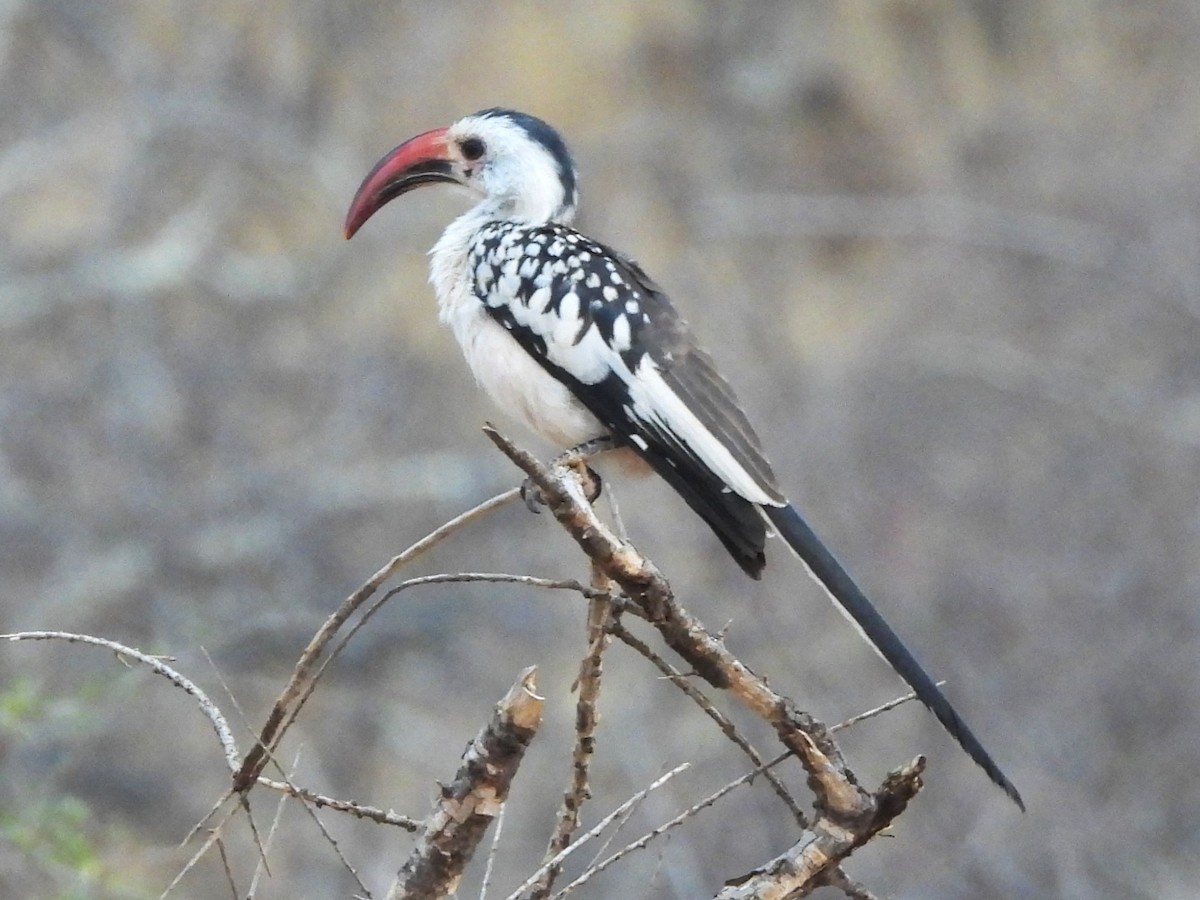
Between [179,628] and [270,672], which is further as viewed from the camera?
[270,672]

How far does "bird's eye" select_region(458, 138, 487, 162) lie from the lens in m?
3.69

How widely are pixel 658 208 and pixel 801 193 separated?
120 cm

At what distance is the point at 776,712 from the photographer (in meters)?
2.11

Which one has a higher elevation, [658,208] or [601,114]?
[601,114]

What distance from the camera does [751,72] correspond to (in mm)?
10711

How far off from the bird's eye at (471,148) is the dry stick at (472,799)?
179cm

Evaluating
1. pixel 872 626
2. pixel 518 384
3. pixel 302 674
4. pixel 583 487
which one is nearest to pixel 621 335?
pixel 518 384

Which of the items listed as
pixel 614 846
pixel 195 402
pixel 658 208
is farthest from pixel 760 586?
pixel 658 208

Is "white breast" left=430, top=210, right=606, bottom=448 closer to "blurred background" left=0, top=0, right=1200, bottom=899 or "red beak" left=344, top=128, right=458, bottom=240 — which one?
"red beak" left=344, top=128, right=458, bottom=240

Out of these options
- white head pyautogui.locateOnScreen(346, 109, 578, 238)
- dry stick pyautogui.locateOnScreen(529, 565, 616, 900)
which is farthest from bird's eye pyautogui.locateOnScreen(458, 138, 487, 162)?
dry stick pyautogui.locateOnScreen(529, 565, 616, 900)

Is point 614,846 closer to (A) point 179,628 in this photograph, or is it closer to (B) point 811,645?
(B) point 811,645

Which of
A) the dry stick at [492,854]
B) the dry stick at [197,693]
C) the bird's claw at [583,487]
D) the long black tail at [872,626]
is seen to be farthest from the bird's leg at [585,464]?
the dry stick at [197,693]

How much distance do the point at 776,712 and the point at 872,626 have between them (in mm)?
561

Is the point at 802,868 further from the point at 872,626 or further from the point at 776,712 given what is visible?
the point at 872,626
